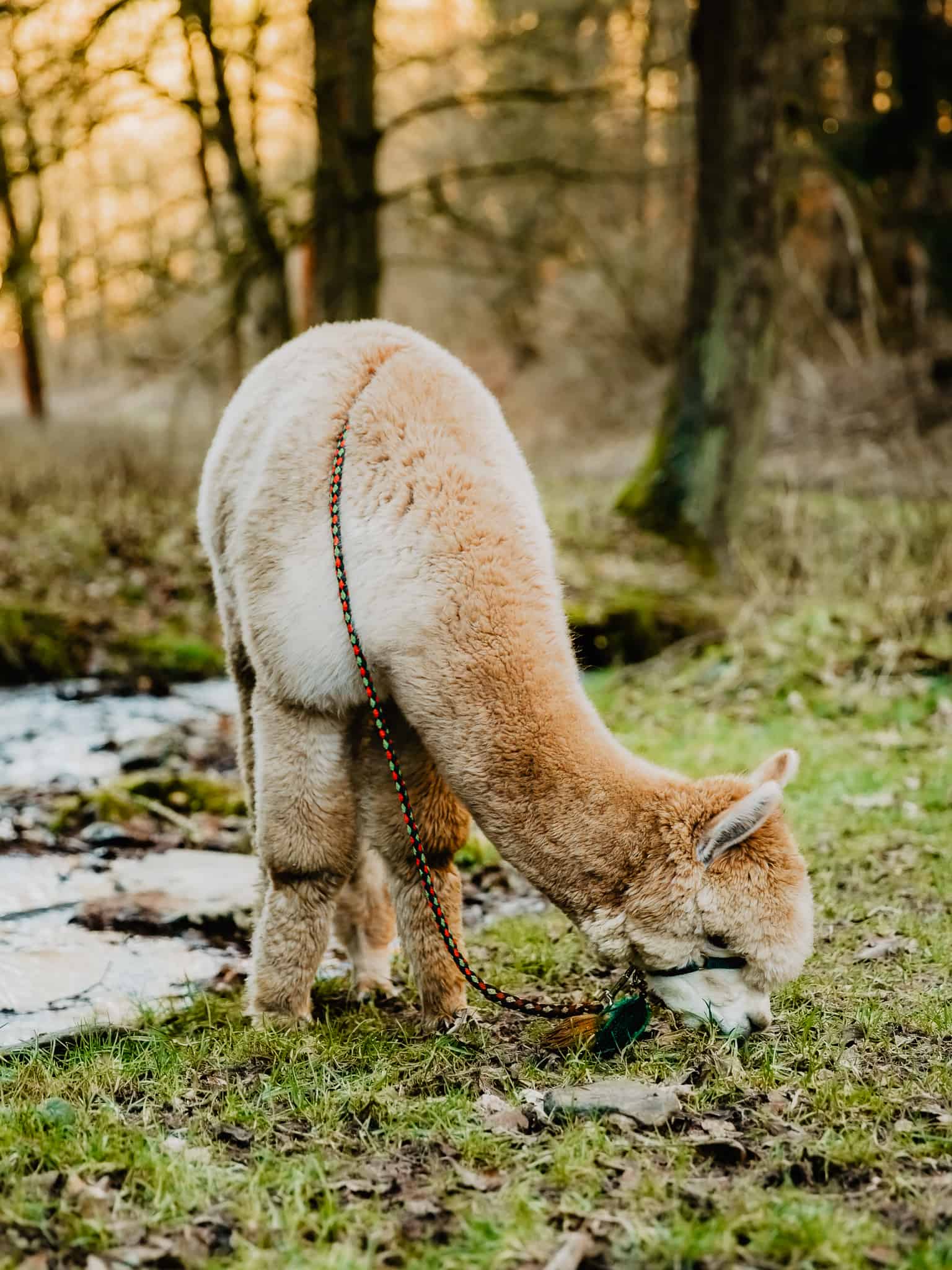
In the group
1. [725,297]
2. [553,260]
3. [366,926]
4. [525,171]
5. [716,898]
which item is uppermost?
[525,171]

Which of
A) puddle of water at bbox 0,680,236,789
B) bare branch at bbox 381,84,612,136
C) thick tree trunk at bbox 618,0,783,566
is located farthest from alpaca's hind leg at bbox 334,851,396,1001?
bare branch at bbox 381,84,612,136

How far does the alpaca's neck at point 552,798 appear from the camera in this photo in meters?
3.26

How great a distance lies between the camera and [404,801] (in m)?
3.65

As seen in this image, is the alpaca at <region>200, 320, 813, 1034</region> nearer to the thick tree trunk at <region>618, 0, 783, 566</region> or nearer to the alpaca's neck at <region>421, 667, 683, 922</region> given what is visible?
the alpaca's neck at <region>421, 667, 683, 922</region>

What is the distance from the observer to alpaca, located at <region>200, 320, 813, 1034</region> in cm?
326

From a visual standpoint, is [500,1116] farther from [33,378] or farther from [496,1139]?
[33,378]

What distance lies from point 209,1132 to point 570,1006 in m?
1.15

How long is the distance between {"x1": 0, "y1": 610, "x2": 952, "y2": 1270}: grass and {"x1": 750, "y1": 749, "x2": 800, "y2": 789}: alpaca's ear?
0.74 m

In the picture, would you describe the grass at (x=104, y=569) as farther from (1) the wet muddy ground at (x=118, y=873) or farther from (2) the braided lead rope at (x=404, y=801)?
(2) the braided lead rope at (x=404, y=801)

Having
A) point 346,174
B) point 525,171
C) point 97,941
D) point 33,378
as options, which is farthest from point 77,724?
point 33,378

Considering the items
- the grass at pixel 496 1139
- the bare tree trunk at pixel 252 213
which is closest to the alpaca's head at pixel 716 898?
the grass at pixel 496 1139

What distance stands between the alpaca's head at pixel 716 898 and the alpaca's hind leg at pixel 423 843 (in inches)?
25.3

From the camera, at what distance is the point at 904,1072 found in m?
3.28

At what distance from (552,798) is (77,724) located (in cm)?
502
